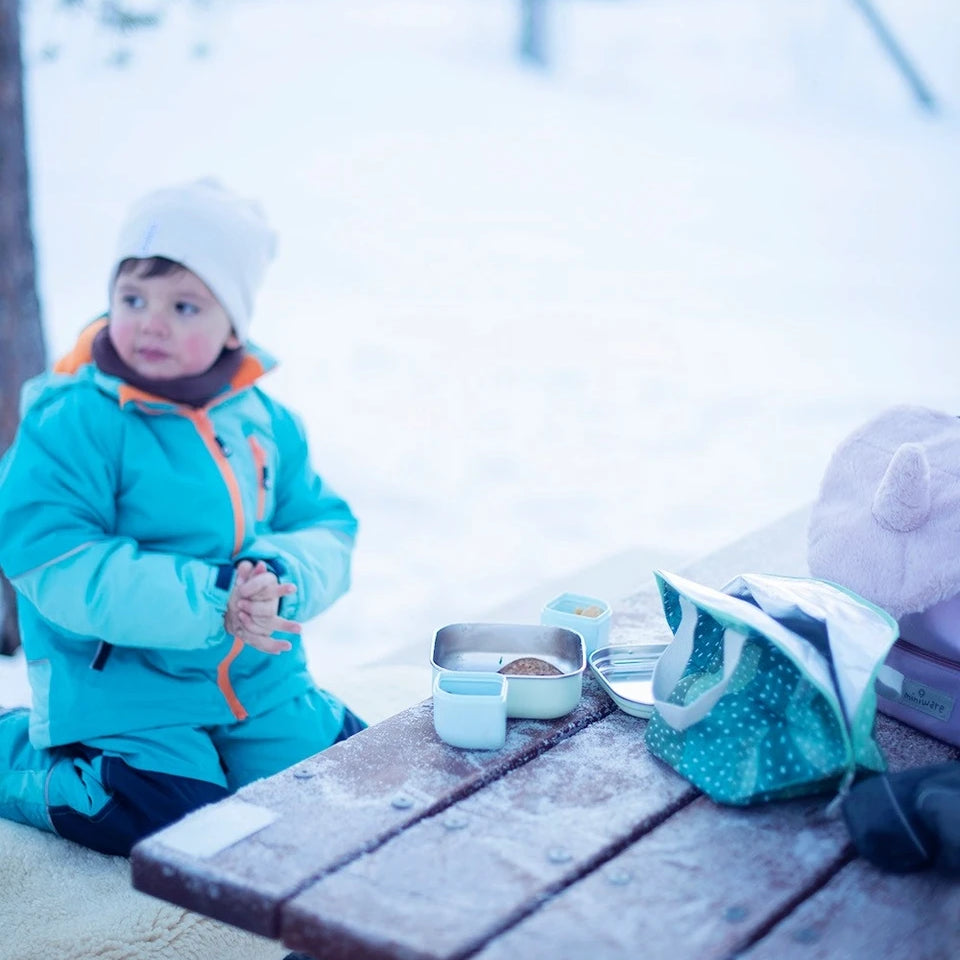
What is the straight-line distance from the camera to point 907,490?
1.77 meters

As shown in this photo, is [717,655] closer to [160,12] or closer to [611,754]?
[611,754]

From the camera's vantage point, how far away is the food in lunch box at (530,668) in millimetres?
1760

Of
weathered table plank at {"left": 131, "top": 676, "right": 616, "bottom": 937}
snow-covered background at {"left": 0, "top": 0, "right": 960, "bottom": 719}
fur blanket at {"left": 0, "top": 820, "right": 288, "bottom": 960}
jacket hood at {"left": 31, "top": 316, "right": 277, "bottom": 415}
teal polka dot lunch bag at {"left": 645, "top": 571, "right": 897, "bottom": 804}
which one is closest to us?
weathered table plank at {"left": 131, "top": 676, "right": 616, "bottom": 937}

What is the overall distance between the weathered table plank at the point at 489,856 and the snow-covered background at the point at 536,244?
1328 millimetres

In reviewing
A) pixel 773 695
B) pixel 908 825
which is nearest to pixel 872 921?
pixel 908 825

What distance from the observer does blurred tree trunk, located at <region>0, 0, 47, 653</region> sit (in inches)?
132

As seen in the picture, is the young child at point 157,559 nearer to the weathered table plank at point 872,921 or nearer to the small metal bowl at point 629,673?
the small metal bowl at point 629,673

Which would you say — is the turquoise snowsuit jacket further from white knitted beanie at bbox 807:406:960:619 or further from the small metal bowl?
white knitted beanie at bbox 807:406:960:619

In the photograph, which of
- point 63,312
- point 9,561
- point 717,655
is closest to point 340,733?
point 9,561

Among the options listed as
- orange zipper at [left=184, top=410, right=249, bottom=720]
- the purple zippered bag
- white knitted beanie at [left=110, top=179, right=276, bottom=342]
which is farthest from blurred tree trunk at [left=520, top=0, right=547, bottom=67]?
the purple zippered bag

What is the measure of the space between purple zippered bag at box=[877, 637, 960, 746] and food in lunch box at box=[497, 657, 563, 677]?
0.51m

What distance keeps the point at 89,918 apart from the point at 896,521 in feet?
4.81

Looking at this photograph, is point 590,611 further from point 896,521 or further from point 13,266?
point 13,266

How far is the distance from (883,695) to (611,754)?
18.8 inches
